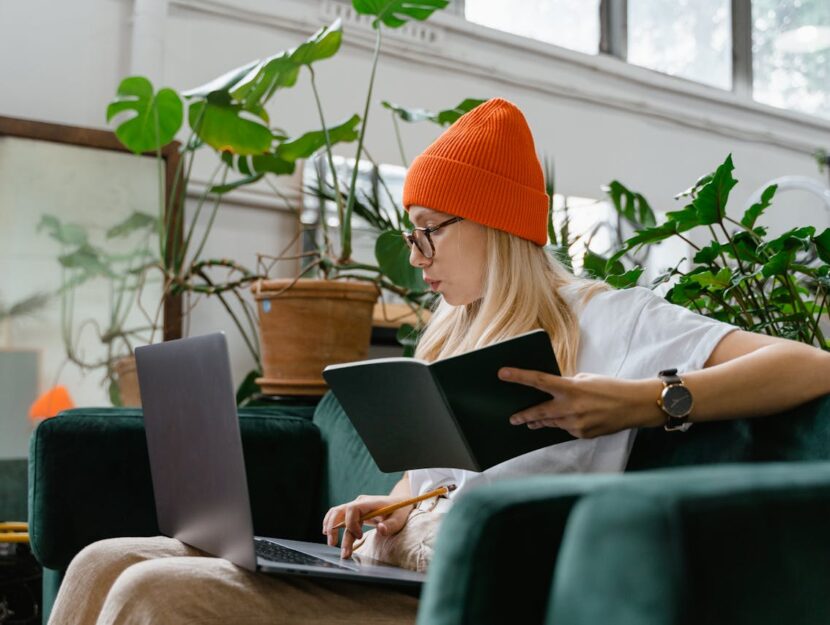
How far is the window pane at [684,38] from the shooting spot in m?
4.37

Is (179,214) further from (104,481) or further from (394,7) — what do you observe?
(104,481)

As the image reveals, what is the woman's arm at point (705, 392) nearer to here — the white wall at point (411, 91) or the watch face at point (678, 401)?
the watch face at point (678, 401)

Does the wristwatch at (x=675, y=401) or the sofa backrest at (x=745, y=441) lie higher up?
the wristwatch at (x=675, y=401)

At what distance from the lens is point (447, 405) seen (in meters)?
1.03

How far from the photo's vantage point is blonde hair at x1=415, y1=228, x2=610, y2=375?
130 centimetres

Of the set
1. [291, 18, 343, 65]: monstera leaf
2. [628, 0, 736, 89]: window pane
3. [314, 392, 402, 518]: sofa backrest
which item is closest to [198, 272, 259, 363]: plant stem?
[291, 18, 343, 65]: monstera leaf

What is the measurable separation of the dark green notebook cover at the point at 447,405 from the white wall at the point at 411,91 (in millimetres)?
1931

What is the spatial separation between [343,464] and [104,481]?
442 millimetres

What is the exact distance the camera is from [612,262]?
1.65 m

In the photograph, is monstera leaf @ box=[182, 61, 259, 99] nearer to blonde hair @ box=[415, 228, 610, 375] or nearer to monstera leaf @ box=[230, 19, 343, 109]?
monstera leaf @ box=[230, 19, 343, 109]

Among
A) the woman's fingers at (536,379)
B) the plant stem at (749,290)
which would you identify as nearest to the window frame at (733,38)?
the plant stem at (749,290)

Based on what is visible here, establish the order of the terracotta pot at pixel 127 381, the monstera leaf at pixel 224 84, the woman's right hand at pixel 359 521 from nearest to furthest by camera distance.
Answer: the woman's right hand at pixel 359 521, the monstera leaf at pixel 224 84, the terracotta pot at pixel 127 381

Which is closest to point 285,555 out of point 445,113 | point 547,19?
point 445,113

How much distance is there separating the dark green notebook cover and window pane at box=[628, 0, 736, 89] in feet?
11.3
